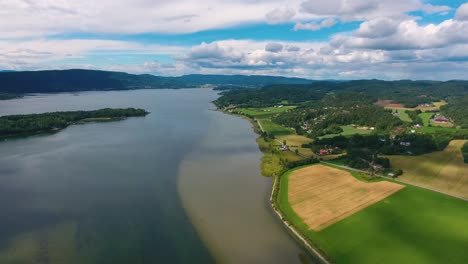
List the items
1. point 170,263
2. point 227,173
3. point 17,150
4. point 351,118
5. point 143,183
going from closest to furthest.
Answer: point 170,263, point 143,183, point 227,173, point 17,150, point 351,118

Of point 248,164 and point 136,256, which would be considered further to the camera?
point 248,164

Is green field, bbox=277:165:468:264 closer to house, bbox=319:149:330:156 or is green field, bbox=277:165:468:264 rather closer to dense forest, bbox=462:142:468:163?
house, bbox=319:149:330:156

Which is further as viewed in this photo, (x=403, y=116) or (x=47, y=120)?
(x=403, y=116)

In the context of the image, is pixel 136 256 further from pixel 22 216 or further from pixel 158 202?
pixel 22 216

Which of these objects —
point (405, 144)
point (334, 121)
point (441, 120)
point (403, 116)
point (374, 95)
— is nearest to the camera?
point (405, 144)

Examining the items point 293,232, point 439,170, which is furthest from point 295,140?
point 293,232

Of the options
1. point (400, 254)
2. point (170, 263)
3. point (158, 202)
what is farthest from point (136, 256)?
point (400, 254)

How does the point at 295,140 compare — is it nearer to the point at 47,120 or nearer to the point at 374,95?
the point at 47,120
